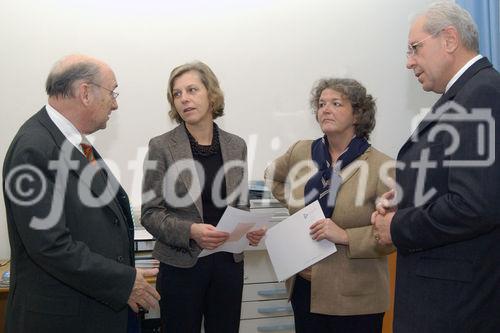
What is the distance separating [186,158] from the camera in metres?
1.94

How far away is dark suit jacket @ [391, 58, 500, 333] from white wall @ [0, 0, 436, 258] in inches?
65.0

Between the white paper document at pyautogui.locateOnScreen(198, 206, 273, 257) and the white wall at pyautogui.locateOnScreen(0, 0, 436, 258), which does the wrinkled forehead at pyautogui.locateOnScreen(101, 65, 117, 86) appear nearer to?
the white paper document at pyautogui.locateOnScreen(198, 206, 273, 257)

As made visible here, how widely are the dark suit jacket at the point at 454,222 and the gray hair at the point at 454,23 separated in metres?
0.08

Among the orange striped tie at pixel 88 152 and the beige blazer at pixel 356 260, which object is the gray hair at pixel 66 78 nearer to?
the orange striped tie at pixel 88 152

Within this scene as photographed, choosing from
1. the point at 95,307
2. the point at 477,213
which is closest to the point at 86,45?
the point at 95,307

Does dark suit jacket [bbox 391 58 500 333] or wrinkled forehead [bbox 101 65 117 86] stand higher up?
wrinkled forehead [bbox 101 65 117 86]

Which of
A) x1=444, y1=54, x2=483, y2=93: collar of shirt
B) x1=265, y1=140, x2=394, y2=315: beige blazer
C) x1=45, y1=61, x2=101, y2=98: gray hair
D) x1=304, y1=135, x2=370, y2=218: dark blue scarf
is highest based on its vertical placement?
x1=45, y1=61, x2=101, y2=98: gray hair

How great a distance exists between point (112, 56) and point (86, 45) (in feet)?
0.48

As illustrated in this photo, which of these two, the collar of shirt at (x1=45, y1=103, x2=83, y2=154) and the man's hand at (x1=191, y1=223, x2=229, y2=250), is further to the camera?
the man's hand at (x1=191, y1=223, x2=229, y2=250)

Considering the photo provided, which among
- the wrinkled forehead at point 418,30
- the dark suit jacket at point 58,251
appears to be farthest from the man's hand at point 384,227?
the dark suit jacket at point 58,251

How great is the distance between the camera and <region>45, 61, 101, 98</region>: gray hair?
1.52m

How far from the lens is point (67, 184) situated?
1.43 metres

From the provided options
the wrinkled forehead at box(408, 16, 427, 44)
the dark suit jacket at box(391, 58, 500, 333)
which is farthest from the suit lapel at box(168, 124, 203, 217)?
the wrinkled forehead at box(408, 16, 427, 44)

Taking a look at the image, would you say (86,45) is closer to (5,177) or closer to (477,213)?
(5,177)
